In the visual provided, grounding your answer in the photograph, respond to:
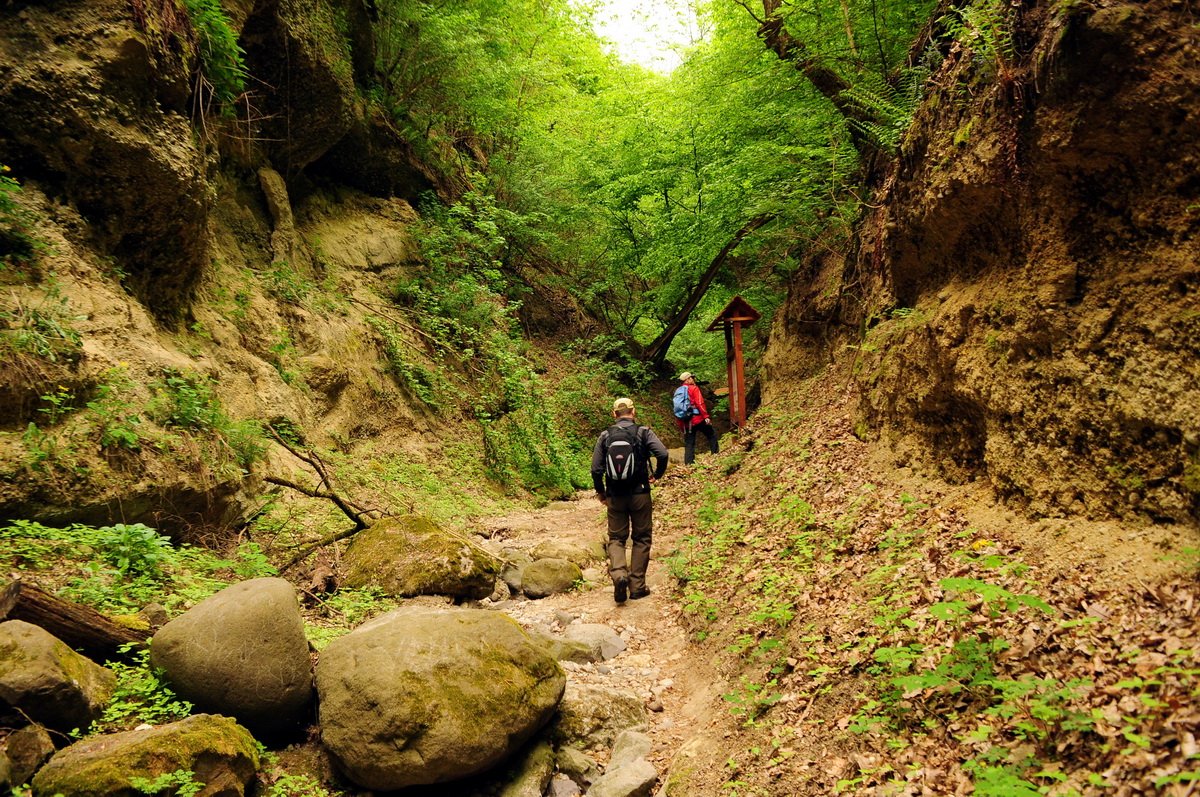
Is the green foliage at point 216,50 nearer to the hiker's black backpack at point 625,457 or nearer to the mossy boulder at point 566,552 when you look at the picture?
the hiker's black backpack at point 625,457

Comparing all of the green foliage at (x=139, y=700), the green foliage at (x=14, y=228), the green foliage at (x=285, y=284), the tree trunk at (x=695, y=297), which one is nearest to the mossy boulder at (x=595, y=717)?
the green foliage at (x=139, y=700)

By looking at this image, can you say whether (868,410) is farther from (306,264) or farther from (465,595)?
(306,264)

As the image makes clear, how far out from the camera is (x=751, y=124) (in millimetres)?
12930

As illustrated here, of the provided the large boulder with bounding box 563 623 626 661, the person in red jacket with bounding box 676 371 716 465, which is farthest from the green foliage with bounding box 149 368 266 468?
the person in red jacket with bounding box 676 371 716 465

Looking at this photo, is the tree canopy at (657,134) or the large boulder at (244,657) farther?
the tree canopy at (657,134)

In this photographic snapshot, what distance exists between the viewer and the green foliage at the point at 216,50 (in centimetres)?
752

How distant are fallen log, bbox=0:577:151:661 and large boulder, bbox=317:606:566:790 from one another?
131 centimetres

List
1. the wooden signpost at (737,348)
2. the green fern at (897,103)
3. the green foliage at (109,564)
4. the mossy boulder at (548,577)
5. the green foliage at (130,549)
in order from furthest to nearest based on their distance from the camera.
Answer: the wooden signpost at (737,348) < the mossy boulder at (548,577) < the green fern at (897,103) < the green foliage at (130,549) < the green foliage at (109,564)

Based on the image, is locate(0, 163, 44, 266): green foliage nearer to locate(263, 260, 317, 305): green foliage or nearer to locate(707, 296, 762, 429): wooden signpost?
locate(263, 260, 317, 305): green foliage

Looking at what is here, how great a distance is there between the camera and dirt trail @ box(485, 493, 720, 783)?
15.7ft

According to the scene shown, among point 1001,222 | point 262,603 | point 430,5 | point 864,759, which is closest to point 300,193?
point 430,5

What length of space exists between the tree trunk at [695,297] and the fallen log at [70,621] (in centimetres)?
1204

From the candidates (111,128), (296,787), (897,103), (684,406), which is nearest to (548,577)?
(296,787)

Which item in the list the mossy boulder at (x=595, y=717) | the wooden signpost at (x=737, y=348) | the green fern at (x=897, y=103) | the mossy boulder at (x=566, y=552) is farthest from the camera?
the wooden signpost at (x=737, y=348)
